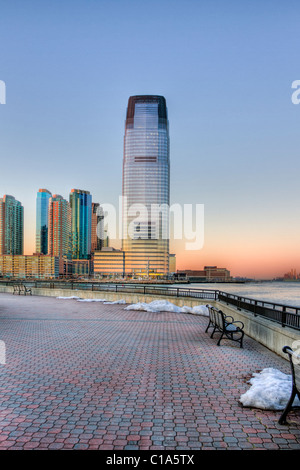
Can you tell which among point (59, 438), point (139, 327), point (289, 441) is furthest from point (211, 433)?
point (139, 327)

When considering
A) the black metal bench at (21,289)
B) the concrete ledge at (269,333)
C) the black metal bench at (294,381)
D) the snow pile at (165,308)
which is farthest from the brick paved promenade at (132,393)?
the black metal bench at (21,289)

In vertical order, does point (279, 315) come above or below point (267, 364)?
above

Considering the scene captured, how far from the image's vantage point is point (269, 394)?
18.0ft

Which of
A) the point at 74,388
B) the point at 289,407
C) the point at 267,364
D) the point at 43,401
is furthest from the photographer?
the point at 267,364

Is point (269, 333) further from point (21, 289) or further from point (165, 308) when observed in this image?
point (21, 289)

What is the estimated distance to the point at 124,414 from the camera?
197 inches

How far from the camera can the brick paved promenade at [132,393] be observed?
14.0 ft

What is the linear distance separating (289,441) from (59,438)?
2885 mm

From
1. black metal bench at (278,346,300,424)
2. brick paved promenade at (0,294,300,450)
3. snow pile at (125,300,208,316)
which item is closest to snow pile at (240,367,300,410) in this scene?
brick paved promenade at (0,294,300,450)

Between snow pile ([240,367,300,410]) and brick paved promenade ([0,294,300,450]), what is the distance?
0.17 metres

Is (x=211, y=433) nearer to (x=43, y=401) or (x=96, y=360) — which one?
(x=43, y=401)

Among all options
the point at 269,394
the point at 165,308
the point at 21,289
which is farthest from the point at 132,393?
the point at 21,289

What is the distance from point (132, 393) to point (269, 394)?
7.53 feet

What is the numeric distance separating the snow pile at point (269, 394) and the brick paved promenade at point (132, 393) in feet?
0.57
